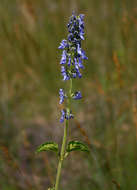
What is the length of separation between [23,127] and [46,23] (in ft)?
7.55

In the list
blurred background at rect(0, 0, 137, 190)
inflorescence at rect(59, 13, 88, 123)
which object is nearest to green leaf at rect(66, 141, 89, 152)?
inflorescence at rect(59, 13, 88, 123)

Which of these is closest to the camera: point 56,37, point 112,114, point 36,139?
point 112,114

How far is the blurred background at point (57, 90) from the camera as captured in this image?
139 inches

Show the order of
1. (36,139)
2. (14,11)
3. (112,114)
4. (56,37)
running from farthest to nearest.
→ (14,11) < (56,37) < (36,139) < (112,114)

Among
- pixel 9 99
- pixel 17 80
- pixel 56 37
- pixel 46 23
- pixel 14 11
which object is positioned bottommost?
pixel 9 99

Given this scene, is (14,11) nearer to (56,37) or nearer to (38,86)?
(56,37)

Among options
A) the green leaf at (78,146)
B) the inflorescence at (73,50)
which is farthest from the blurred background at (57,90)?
the inflorescence at (73,50)

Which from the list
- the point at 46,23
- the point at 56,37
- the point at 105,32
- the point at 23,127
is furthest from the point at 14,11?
the point at 23,127

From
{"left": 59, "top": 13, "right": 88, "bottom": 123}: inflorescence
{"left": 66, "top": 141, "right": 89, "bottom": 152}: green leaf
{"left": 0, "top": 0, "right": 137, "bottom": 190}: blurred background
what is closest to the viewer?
{"left": 59, "top": 13, "right": 88, "bottom": 123}: inflorescence

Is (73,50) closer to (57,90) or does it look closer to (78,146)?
(78,146)

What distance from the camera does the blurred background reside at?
353 cm

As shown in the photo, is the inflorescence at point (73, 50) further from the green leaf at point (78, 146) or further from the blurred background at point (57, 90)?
the blurred background at point (57, 90)

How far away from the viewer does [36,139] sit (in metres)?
4.54

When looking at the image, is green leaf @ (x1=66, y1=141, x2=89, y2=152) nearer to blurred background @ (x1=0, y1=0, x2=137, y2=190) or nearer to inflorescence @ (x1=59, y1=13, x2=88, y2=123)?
inflorescence @ (x1=59, y1=13, x2=88, y2=123)
